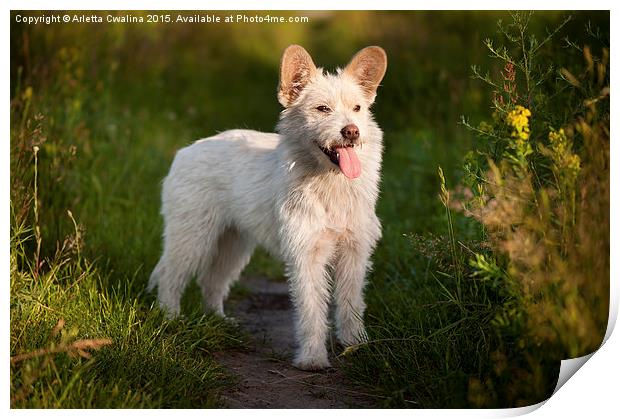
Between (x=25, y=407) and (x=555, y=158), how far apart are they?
2.93 m

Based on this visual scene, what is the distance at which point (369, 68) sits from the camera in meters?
4.94

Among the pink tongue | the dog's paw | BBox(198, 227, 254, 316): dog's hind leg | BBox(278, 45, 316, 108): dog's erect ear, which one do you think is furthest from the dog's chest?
BBox(198, 227, 254, 316): dog's hind leg

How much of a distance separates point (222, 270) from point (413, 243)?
5.56 ft

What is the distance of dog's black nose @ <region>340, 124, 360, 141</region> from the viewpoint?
4.52 meters

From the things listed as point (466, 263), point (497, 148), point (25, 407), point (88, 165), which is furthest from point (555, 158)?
point (88, 165)

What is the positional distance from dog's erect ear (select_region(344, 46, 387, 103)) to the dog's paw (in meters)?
1.60

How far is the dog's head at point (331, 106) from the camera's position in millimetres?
4625

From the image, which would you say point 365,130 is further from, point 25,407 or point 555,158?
point 25,407

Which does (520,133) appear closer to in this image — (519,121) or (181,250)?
(519,121)

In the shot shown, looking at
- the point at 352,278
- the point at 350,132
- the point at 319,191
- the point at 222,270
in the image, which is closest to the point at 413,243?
the point at 352,278

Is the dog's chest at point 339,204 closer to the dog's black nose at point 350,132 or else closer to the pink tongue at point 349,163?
the pink tongue at point 349,163

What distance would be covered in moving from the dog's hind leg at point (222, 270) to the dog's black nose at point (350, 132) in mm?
1696

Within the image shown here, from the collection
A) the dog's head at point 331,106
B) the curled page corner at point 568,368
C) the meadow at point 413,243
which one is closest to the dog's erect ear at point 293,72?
the dog's head at point 331,106

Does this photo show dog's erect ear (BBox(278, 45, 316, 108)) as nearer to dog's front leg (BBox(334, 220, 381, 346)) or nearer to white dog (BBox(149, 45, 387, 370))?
white dog (BBox(149, 45, 387, 370))
